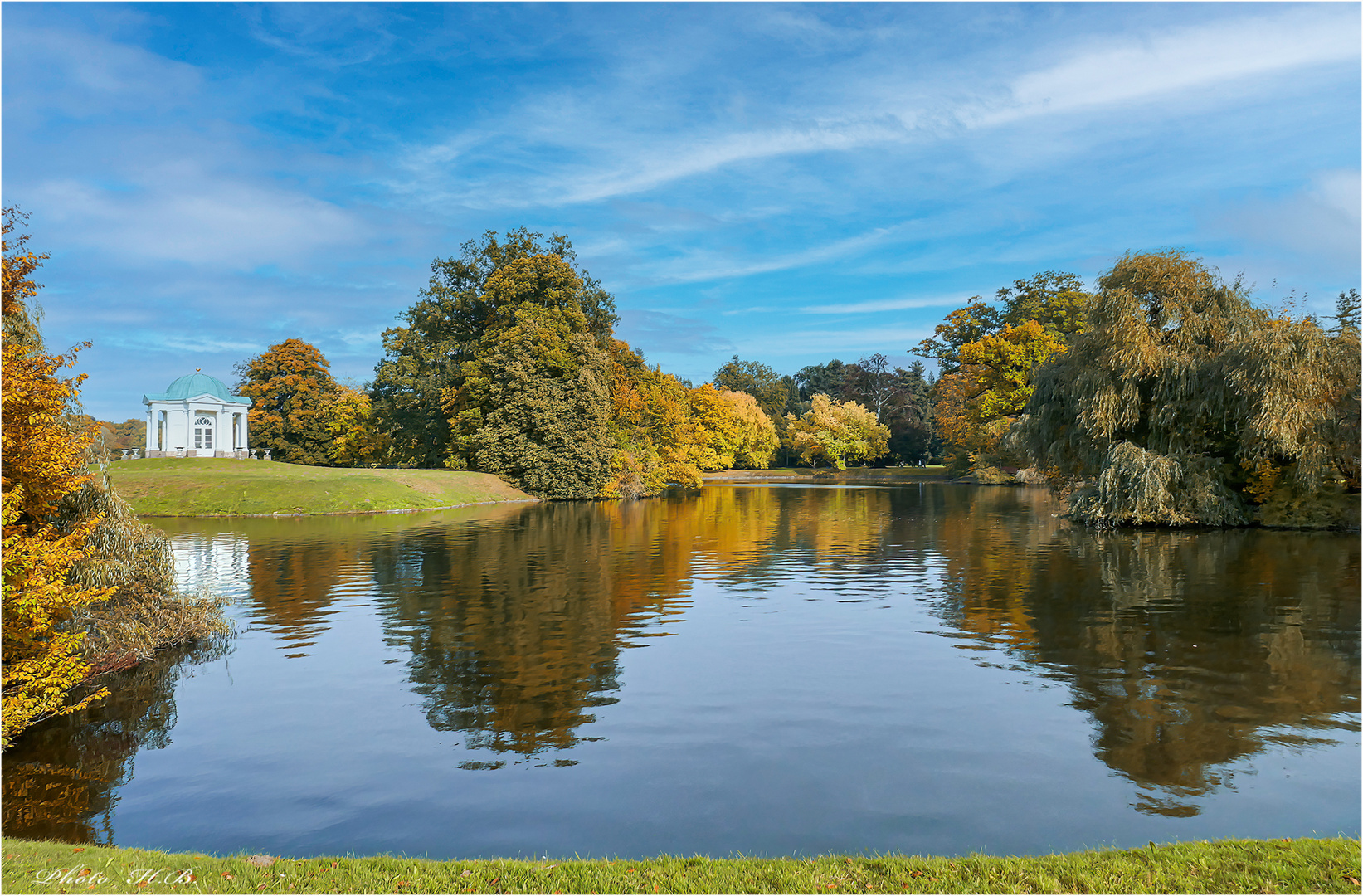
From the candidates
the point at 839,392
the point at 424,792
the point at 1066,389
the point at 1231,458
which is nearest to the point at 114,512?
the point at 424,792

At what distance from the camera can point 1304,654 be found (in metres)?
11.8

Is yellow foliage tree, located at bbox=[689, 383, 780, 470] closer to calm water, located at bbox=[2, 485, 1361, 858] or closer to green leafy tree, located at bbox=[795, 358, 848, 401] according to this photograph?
green leafy tree, located at bbox=[795, 358, 848, 401]

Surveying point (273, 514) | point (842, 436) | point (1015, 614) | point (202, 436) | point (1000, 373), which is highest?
point (1000, 373)

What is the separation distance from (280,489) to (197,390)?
22.4 meters

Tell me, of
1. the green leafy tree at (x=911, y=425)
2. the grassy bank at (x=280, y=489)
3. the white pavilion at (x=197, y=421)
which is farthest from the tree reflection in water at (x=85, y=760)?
the green leafy tree at (x=911, y=425)

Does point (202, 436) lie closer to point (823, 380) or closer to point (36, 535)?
point (36, 535)

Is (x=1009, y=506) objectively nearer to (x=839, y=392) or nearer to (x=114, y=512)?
(x=114, y=512)

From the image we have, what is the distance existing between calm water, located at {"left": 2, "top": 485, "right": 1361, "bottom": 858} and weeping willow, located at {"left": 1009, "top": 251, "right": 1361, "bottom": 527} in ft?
26.7

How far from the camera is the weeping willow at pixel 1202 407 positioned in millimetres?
26109

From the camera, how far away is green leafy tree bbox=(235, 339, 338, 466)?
70.3 metres

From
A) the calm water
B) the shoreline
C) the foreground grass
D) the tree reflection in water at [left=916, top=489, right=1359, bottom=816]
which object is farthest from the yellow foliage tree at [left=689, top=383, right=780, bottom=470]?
the foreground grass

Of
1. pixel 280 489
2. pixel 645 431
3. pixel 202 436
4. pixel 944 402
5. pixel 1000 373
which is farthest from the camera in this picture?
pixel 944 402

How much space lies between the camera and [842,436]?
92812mm

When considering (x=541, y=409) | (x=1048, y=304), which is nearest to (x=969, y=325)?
(x=1048, y=304)
